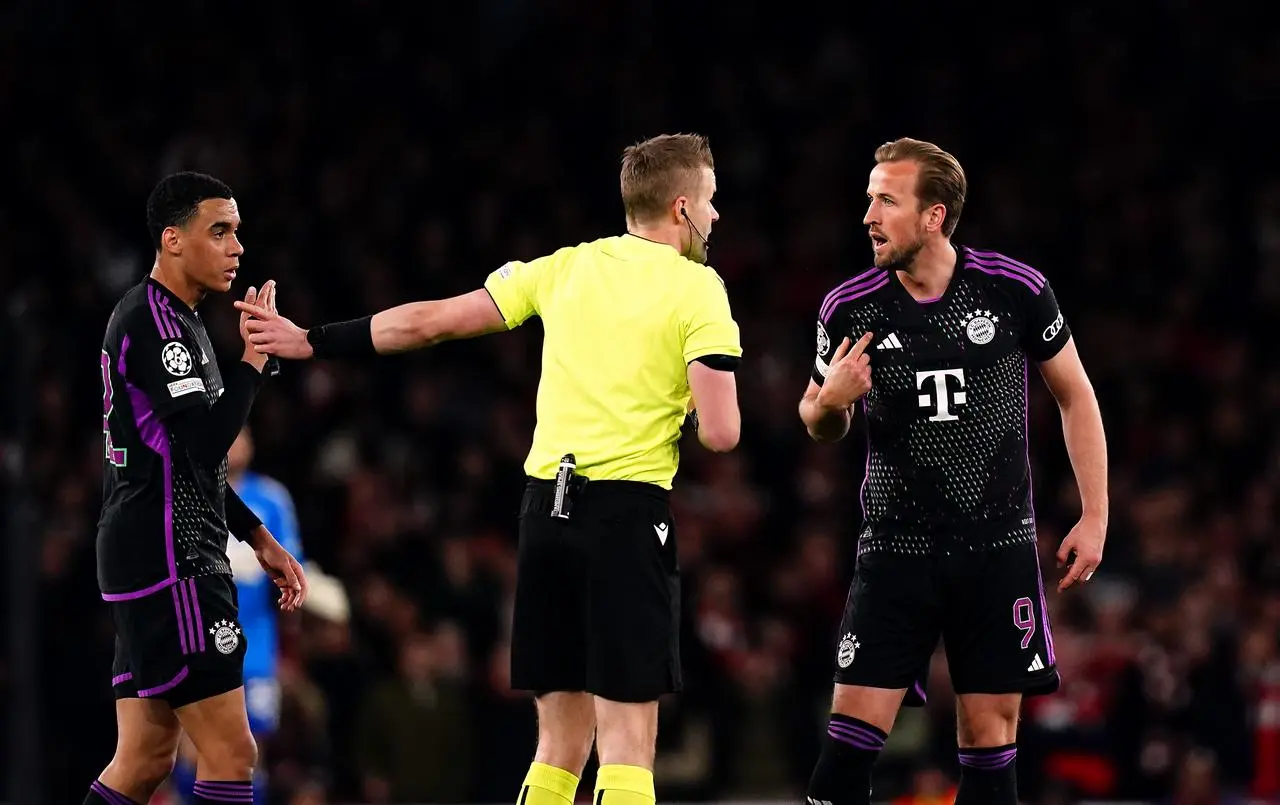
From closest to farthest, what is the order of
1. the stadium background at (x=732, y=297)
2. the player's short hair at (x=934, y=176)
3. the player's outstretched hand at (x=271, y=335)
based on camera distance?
the player's outstretched hand at (x=271, y=335), the player's short hair at (x=934, y=176), the stadium background at (x=732, y=297)

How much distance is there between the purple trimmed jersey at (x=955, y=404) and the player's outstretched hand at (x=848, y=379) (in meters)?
0.25

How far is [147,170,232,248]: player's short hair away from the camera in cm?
587

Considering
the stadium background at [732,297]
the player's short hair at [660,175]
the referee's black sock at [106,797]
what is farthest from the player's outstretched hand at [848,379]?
the stadium background at [732,297]

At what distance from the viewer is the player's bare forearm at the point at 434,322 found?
232 inches

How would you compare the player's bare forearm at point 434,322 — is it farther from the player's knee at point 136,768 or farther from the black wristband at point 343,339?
the player's knee at point 136,768

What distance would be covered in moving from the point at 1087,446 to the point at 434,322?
2.11m

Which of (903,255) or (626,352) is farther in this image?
(903,255)

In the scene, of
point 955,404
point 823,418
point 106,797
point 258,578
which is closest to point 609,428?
point 823,418

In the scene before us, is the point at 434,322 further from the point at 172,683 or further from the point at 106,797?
the point at 106,797

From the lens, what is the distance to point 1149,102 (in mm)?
17062

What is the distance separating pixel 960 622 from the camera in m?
6.20

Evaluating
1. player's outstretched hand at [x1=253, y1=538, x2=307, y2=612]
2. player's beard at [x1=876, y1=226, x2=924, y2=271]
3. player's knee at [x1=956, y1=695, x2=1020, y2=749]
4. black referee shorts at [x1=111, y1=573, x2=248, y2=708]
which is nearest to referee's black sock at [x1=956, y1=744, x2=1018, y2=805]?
player's knee at [x1=956, y1=695, x2=1020, y2=749]

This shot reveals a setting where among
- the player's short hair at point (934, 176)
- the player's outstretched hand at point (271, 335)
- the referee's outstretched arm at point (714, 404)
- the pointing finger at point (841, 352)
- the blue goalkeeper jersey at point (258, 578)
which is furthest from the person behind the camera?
the blue goalkeeper jersey at point (258, 578)

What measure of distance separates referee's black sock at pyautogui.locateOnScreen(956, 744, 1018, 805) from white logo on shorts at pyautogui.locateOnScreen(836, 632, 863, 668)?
0.47 metres
